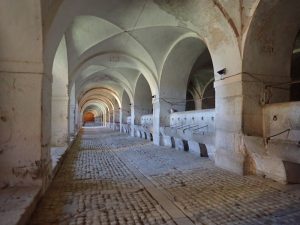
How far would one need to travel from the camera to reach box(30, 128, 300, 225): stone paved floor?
352 cm

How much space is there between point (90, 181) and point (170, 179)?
1766 millimetres

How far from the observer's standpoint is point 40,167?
4.34 m

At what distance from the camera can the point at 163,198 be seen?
4.41m

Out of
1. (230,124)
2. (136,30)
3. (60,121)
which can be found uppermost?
(136,30)

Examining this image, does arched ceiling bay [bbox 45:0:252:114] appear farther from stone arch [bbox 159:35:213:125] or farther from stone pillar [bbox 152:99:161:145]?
stone pillar [bbox 152:99:161:145]

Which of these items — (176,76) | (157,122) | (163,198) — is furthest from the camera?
(157,122)

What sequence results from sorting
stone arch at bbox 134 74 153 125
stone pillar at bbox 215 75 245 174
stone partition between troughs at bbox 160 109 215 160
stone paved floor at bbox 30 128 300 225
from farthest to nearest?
stone arch at bbox 134 74 153 125 < stone partition between troughs at bbox 160 109 215 160 < stone pillar at bbox 215 75 245 174 < stone paved floor at bbox 30 128 300 225

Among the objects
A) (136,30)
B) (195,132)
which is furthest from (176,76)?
(195,132)

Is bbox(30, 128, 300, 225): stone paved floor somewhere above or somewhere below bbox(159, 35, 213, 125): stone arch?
below

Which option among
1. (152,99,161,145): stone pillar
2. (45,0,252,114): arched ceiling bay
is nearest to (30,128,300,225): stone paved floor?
(45,0,252,114): arched ceiling bay

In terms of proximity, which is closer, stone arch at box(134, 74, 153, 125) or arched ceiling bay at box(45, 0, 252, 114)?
arched ceiling bay at box(45, 0, 252, 114)

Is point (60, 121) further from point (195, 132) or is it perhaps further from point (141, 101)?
point (141, 101)

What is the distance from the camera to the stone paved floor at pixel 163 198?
→ 3.52 meters

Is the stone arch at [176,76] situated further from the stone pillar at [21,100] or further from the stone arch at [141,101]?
the stone pillar at [21,100]
